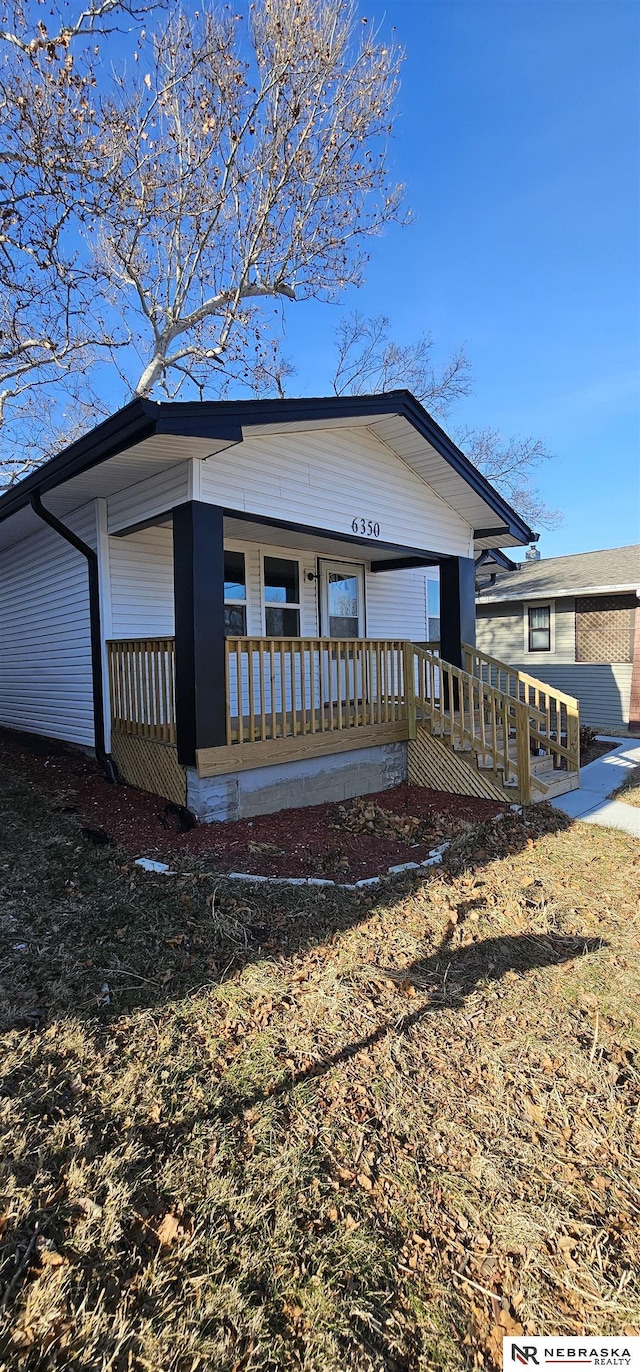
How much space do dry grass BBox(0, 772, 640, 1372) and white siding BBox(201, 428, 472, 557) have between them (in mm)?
4039

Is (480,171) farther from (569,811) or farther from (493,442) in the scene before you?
(569,811)

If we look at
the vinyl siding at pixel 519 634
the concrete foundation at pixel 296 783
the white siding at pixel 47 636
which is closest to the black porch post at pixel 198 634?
the concrete foundation at pixel 296 783

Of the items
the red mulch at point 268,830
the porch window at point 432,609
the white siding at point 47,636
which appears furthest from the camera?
the porch window at point 432,609

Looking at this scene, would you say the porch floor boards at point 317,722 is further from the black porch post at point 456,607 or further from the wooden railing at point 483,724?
the black porch post at point 456,607

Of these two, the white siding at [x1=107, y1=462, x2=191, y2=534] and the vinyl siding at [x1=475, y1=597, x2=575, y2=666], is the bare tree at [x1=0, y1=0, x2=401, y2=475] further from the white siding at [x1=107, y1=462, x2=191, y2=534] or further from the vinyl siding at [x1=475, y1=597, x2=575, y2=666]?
the vinyl siding at [x1=475, y1=597, x2=575, y2=666]

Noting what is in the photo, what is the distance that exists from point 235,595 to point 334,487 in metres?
2.19

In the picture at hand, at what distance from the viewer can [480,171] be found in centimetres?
1250

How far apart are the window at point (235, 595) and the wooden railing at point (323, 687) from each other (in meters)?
0.53

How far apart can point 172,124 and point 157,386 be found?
17.0 ft

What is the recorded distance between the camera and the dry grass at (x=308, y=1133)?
158cm

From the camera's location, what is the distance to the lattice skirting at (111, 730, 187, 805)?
567 centimetres

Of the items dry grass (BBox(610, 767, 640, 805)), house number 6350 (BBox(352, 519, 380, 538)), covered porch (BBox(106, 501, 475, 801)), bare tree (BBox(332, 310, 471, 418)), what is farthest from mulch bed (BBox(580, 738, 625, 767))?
bare tree (BBox(332, 310, 471, 418))

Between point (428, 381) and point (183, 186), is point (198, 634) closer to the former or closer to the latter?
point (183, 186)

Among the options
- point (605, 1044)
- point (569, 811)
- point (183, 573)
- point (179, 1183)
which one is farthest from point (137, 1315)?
point (569, 811)
